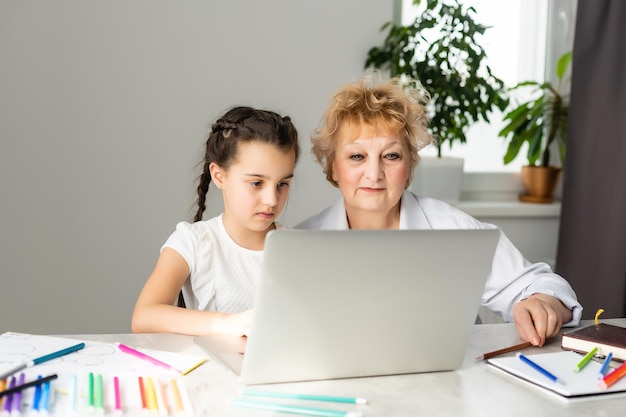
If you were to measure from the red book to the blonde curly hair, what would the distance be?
1.94ft

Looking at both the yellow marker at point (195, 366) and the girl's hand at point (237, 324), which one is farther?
the girl's hand at point (237, 324)

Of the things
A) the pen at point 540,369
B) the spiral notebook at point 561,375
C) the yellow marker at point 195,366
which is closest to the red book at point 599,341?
the spiral notebook at point 561,375

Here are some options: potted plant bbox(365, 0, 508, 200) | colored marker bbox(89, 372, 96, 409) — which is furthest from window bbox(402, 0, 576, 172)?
colored marker bbox(89, 372, 96, 409)

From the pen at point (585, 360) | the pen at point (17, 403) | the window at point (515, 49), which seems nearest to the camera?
the pen at point (17, 403)

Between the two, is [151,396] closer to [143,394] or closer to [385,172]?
[143,394]

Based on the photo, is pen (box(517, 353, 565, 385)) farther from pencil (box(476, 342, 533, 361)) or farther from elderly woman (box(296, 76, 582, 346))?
elderly woman (box(296, 76, 582, 346))

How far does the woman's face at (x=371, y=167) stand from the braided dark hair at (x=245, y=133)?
12 centimetres

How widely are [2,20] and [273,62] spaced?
0.94m

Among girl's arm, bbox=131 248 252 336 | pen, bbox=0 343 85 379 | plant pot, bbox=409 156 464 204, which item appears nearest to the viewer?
pen, bbox=0 343 85 379

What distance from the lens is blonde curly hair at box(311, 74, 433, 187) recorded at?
171 centimetres

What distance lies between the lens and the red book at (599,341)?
4.03 feet

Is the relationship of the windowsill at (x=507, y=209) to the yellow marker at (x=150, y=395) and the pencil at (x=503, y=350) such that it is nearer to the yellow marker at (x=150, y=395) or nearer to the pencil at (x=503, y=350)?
the pencil at (x=503, y=350)

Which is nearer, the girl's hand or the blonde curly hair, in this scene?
the girl's hand

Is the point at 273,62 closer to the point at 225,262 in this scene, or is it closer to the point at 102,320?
the point at 102,320
